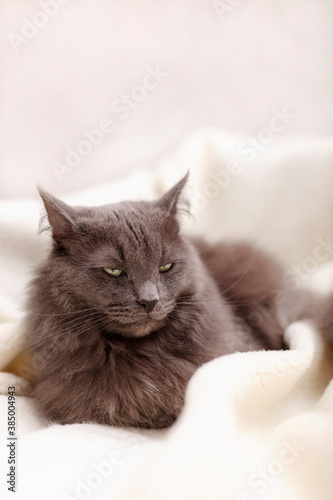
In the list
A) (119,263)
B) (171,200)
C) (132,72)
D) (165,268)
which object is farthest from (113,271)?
(132,72)

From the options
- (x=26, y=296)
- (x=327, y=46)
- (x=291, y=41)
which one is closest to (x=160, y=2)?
(x=291, y=41)

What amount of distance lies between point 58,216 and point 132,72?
127cm

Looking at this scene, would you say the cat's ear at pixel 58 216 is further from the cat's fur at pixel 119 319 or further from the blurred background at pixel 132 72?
the blurred background at pixel 132 72

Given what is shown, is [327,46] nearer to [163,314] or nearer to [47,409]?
[163,314]

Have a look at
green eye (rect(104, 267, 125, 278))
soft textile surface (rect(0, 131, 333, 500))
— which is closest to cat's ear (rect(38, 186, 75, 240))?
green eye (rect(104, 267, 125, 278))

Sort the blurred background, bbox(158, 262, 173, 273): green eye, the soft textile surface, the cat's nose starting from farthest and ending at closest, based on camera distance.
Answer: the blurred background, bbox(158, 262, 173, 273): green eye, the cat's nose, the soft textile surface

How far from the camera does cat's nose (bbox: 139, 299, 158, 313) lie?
1134 millimetres

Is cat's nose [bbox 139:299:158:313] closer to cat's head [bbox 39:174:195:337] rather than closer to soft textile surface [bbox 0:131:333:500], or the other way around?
cat's head [bbox 39:174:195:337]

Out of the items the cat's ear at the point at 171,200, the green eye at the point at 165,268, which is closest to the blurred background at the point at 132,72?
the cat's ear at the point at 171,200

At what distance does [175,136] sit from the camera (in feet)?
8.04

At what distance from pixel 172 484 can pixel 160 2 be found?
1.91 meters

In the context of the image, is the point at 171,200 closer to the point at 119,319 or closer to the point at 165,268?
the point at 165,268

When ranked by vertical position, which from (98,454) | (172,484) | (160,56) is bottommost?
(98,454)

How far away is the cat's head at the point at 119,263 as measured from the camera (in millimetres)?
1161
